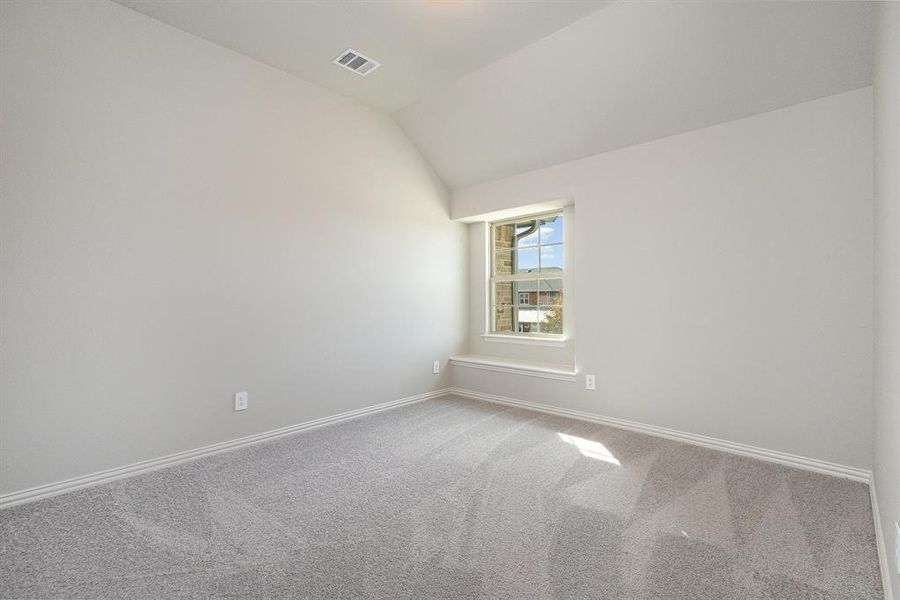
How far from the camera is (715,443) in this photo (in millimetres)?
2713

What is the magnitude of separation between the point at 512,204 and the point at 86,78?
3.15 m

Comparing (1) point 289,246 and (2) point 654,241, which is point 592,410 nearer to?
(2) point 654,241

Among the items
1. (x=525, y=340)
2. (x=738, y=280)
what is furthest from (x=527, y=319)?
(x=738, y=280)

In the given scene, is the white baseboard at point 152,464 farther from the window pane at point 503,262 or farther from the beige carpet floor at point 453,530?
the window pane at point 503,262

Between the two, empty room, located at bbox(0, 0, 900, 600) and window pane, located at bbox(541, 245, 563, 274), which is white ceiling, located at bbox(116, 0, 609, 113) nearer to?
empty room, located at bbox(0, 0, 900, 600)

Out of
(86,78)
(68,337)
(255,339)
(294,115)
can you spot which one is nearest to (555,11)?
(294,115)

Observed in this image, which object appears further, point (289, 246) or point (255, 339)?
point (289, 246)

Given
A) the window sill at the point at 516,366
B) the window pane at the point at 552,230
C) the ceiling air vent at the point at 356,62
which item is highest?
the ceiling air vent at the point at 356,62

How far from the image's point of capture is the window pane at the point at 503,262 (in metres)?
4.52

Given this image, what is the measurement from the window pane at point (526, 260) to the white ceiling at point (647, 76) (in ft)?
3.14

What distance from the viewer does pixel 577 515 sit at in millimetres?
1866

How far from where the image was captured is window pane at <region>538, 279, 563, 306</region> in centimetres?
405

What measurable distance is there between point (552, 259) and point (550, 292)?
34cm

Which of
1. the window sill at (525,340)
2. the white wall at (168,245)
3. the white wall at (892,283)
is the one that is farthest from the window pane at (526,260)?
the white wall at (892,283)
